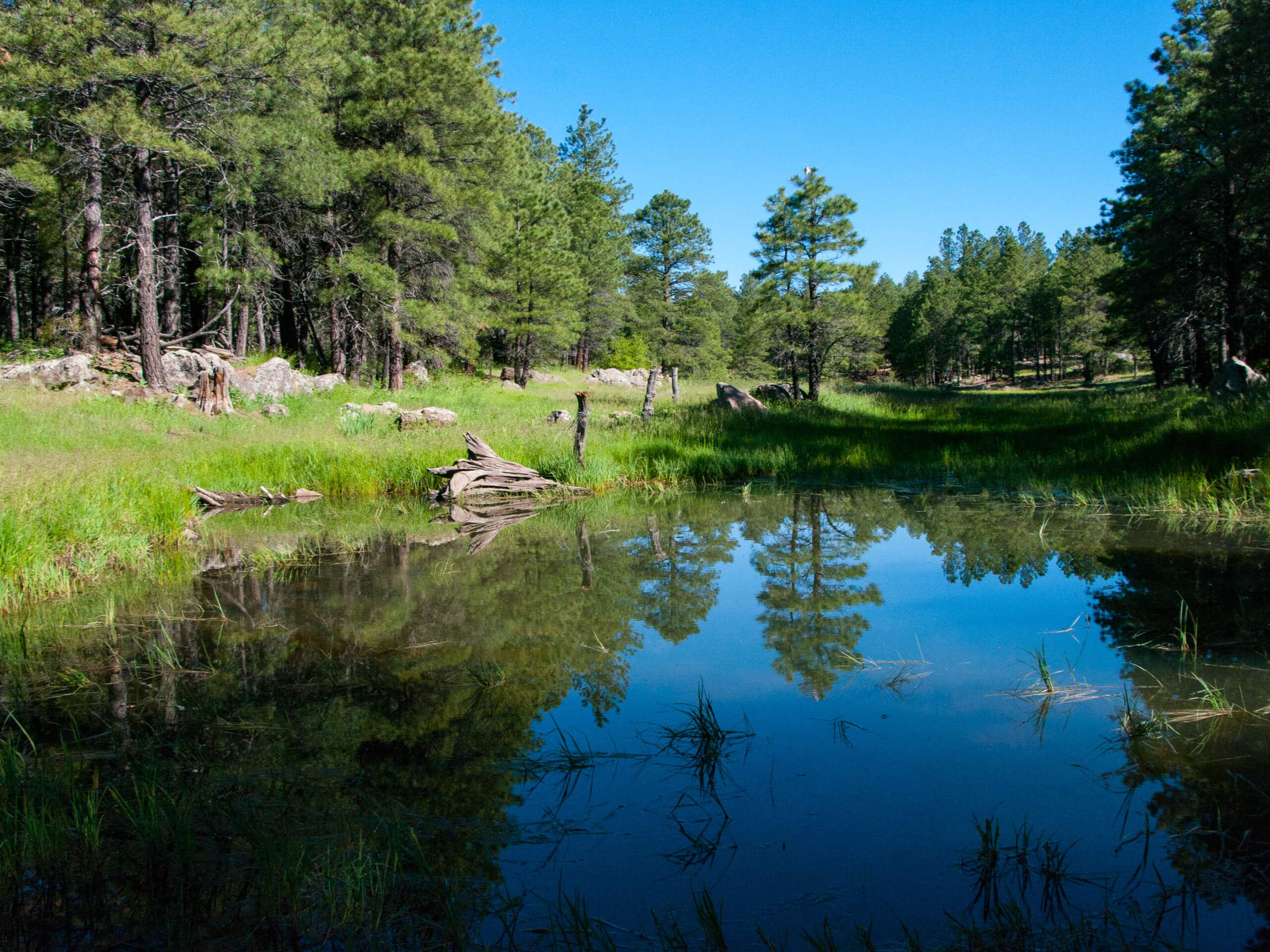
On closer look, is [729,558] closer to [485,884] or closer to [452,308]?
[485,884]

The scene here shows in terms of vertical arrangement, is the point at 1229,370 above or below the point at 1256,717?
above

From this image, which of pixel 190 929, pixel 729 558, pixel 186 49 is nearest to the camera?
pixel 190 929

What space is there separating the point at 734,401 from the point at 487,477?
38.1 feet

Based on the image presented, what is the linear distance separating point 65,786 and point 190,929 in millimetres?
1314

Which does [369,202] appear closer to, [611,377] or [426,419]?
[426,419]

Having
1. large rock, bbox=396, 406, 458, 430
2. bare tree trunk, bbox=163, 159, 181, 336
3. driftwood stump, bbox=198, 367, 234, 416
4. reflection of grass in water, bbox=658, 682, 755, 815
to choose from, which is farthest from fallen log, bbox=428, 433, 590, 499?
bare tree trunk, bbox=163, 159, 181, 336

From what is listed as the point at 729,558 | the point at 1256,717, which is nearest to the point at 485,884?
the point at 1256,717

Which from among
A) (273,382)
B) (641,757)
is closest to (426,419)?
(273,382)

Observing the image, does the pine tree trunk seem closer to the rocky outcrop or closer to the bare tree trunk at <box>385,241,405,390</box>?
the rocky outcrop

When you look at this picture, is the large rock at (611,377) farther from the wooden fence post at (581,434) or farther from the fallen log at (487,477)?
the fallen log at (487,477)

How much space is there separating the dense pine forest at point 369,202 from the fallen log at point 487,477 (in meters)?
10.1

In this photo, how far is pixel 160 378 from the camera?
59.1 feet

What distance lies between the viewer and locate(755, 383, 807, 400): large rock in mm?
27391

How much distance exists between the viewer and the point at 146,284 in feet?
58.4
